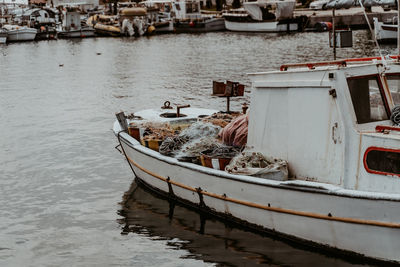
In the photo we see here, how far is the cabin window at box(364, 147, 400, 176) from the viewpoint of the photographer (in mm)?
8969

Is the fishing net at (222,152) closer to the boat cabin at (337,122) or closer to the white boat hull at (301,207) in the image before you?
the white boat hull at (301,207)

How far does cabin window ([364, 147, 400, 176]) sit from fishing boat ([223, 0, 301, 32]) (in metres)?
69.6

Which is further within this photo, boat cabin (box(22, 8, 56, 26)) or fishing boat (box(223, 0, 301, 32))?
boat cabin (box(22, 8, 56, 26))

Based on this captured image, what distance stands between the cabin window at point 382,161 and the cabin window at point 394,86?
47.5 inches

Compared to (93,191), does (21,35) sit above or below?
above

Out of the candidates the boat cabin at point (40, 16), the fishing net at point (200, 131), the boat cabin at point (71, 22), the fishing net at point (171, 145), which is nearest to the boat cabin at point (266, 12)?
the boat cabin at point (71, 22)

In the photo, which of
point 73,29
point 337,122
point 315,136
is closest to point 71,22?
point 73,29

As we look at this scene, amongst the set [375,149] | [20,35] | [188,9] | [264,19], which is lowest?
[20,35]

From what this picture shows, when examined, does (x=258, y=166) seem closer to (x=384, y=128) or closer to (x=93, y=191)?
(x=384, y=128)

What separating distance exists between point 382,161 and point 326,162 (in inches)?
36.1

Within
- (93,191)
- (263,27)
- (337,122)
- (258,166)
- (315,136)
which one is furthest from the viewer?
(263,27)

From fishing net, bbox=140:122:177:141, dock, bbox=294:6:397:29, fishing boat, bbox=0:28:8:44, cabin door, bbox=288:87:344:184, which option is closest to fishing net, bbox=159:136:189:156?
fishing net, bbox=140:122:177:141

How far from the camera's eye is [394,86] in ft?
33.0

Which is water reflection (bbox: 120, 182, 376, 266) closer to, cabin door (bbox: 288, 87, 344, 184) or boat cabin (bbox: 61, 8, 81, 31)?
cabin door (bbox: 288, 87, 344, 184)
